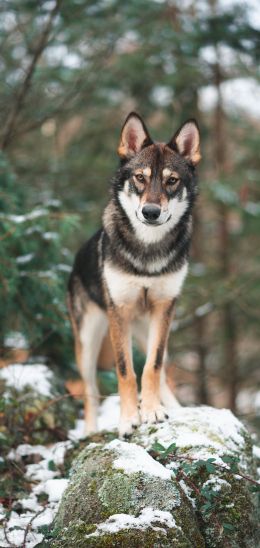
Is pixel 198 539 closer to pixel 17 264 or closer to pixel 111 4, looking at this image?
pixel 17 264

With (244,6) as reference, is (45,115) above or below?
below

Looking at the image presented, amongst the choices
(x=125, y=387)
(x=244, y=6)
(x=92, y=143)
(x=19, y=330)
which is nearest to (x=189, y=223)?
(x=125, y=387)

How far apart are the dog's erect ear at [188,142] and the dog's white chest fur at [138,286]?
1.00m

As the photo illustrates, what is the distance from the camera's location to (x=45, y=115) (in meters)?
7.73

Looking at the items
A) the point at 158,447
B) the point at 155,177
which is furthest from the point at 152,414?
the point at 155,177

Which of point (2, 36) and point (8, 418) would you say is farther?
point (2, 36)

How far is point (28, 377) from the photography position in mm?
5363

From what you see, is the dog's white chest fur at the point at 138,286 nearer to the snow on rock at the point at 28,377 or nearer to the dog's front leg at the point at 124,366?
the dog's front leg at the point at 124,366

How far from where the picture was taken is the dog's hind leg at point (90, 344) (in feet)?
17.4

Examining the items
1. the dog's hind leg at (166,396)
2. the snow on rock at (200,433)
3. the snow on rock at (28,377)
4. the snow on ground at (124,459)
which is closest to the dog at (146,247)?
the snow on rock at (200,433)

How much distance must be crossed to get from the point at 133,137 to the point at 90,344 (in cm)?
202

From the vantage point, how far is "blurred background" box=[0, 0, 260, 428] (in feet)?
19.2

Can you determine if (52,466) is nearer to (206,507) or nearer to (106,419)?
(106,419)

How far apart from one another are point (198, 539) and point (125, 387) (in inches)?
57.7
